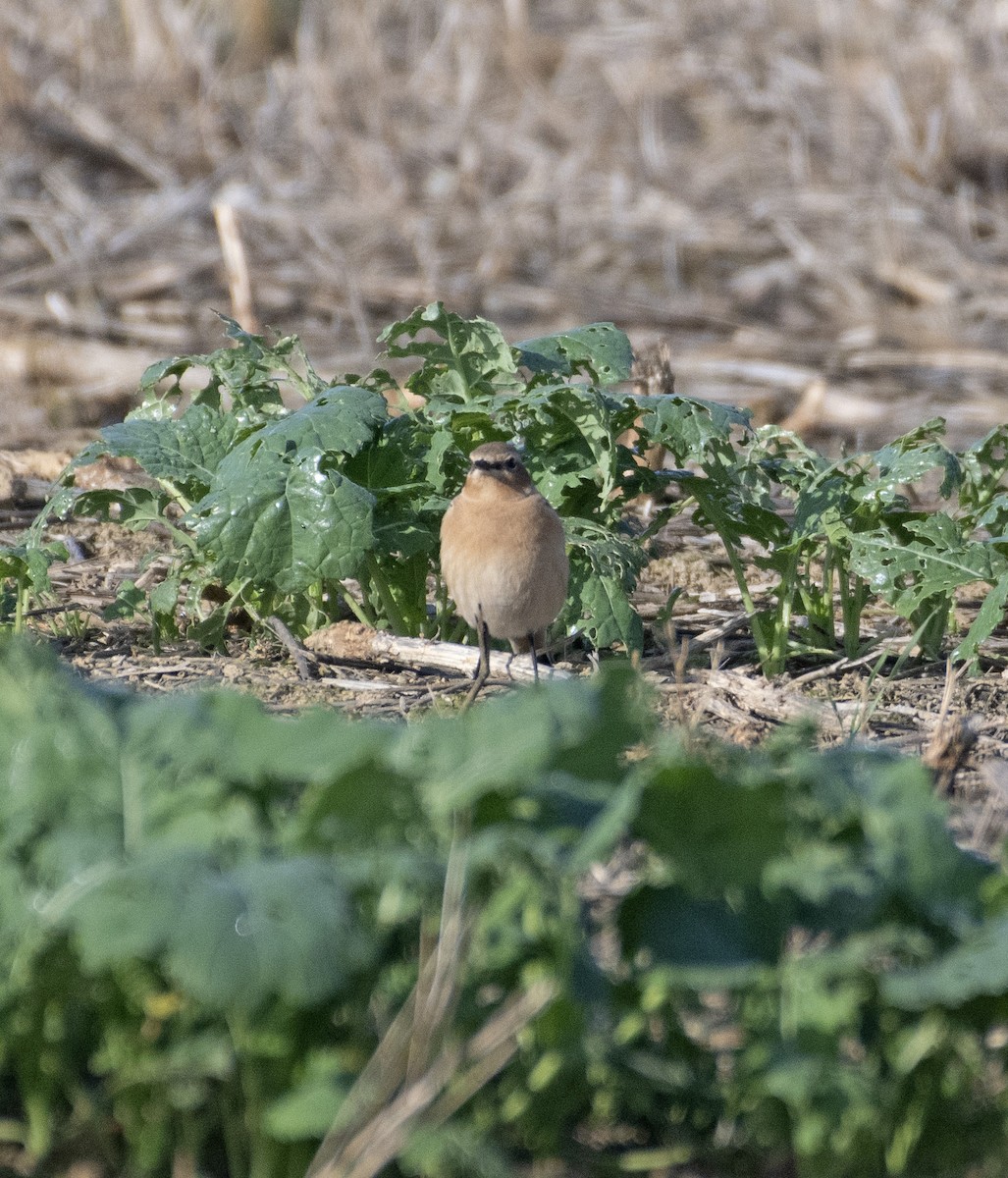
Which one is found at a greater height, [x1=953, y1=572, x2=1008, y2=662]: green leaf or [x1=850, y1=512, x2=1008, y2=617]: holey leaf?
[x1=850, y1=512, x2=1008, y2=617]: holey leaf

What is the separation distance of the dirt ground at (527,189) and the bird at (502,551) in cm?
378

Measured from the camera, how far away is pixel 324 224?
1286 cm

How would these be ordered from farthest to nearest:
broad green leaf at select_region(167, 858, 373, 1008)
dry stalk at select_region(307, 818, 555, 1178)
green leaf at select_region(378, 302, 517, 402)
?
green leaf at select_region(378, 302, 517, 402) → dry stalk at select_region(307, 818, 555, 1178) → broad green leaf at select_region(167, 858, 373, 1008)

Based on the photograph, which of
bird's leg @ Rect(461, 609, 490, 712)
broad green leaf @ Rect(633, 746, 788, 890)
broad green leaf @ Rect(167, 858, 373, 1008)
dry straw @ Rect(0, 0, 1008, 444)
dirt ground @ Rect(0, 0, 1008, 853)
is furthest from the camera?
dry straw @ Rect(0, 0, 1008, 444)

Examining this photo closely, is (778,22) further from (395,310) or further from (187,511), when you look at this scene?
(187,511)

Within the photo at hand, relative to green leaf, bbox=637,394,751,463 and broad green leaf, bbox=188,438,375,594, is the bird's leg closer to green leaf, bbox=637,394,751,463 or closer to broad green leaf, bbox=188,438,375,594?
broad green leaf, bbox=188,438,375,594

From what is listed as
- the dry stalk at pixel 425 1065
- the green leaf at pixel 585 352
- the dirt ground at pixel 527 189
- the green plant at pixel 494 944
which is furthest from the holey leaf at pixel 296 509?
the dirt ground at pixel 527 189

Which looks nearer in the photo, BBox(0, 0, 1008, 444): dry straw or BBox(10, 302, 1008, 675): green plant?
BBox(10, 302, 1008, 675): green plant

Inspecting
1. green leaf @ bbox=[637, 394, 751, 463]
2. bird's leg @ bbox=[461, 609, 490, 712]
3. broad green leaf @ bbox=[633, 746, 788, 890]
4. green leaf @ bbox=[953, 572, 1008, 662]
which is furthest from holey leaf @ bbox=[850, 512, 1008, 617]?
broad green leaf @ bbox=[633, 746, 788, 890]

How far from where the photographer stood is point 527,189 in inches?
526

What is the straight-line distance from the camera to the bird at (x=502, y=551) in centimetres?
525

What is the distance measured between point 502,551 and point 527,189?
28.6 ft

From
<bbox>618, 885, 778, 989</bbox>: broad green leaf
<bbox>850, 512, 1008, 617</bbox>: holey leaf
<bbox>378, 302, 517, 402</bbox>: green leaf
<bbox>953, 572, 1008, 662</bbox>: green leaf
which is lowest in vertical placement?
<bbox>953, 572, 1008, 662</bbox>: green leaf

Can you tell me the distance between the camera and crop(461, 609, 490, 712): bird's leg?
16.8ft
